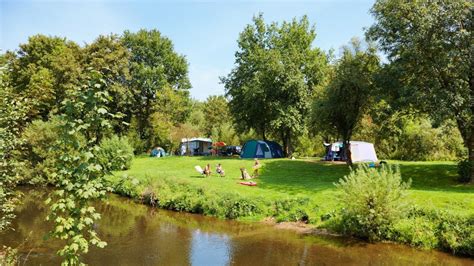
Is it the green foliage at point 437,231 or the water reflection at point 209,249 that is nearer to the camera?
the water reflection at point 209,249

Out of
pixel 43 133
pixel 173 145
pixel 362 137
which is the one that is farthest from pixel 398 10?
pixel 173 145

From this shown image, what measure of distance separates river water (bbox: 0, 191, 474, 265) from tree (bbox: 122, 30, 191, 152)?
27986 millimetres

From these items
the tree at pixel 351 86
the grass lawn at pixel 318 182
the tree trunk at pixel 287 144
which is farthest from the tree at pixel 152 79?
the tree at pixel 351 86

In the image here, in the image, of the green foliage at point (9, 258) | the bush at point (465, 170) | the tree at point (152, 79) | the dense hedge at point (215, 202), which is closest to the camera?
the green foliage at point (9, 258)

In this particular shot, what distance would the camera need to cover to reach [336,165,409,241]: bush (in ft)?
42.6

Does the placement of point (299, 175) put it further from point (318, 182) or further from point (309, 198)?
point (309, 198)

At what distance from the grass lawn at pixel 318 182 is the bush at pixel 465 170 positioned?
517mm

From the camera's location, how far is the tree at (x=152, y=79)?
4406 cm

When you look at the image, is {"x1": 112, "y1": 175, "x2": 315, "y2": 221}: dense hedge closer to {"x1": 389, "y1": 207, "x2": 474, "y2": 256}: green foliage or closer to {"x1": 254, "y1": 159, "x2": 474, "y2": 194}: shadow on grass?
{"x1": 254, "y1": 159, "x2": 474, "y2": 194}: shadow on grass

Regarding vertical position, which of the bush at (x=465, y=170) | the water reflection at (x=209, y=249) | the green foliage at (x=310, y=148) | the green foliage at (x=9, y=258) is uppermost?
the green foliage at (x=310, y=148)

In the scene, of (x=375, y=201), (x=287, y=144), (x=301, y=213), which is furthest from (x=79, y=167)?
(x=287, y=144)

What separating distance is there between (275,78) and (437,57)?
51.3ft

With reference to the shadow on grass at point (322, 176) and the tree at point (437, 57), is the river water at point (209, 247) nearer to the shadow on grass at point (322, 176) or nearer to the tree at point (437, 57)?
the shadow on grass at point (322, 176)

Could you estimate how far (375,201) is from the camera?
42.8 feet
